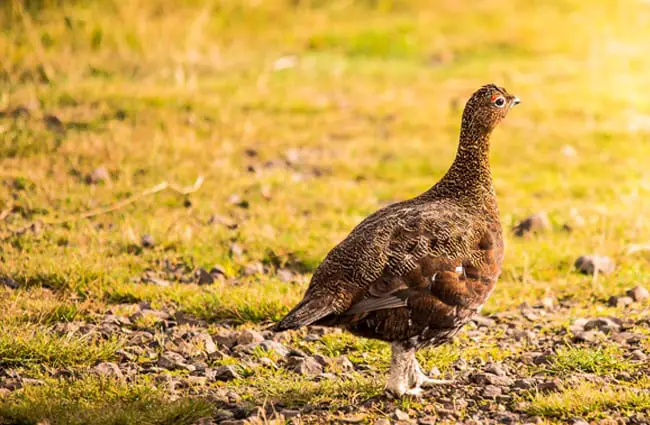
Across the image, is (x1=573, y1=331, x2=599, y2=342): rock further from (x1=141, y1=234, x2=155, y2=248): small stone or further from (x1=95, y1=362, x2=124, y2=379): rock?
(x1=141, y1=234, x2=155, y2=248): small stone

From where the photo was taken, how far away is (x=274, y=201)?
9758 millimetres

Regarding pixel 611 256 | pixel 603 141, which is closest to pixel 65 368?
pixel 611 256

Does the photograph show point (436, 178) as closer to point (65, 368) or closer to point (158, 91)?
point (158, 91)

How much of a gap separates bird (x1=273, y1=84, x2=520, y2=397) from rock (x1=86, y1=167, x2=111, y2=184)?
471cm

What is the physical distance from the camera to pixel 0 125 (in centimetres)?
1091

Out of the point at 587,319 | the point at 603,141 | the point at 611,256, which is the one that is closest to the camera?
the point at 587,319

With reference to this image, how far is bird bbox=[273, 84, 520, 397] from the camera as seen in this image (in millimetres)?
5195

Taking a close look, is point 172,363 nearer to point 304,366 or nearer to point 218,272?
point 304,366

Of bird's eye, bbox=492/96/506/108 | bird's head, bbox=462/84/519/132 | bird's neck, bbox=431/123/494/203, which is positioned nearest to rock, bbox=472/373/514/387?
bird's neck, bbox=431/123/494/203

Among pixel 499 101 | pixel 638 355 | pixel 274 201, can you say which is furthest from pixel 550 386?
pixel 274 201

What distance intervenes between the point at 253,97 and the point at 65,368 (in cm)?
846

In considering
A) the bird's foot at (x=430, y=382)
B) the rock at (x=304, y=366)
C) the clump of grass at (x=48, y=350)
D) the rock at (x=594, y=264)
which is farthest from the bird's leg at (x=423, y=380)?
the rock at (x=594, y=264)

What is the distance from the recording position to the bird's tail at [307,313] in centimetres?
504

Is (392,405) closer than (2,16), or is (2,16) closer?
(392,405)
